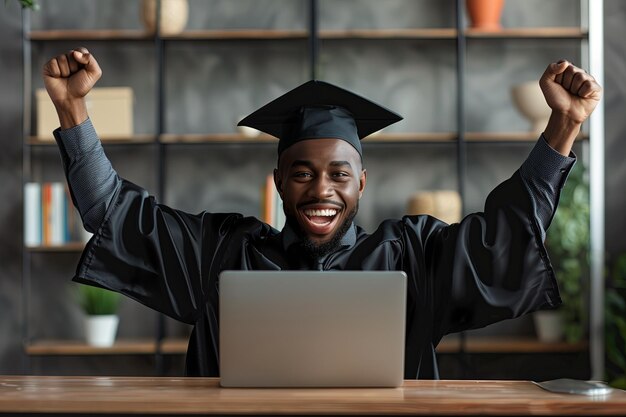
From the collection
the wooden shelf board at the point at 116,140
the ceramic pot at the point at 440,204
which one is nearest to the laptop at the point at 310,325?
the ceramic pot at the point at 440,204

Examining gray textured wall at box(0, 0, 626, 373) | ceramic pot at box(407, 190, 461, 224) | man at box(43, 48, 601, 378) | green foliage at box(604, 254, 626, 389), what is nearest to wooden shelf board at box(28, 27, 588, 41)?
gray textured wall at box(0, 0, 626, 373)

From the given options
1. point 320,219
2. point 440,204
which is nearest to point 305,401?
point 320,219

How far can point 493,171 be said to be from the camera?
4.61m

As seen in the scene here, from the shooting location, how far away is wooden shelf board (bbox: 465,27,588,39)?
14.3ft

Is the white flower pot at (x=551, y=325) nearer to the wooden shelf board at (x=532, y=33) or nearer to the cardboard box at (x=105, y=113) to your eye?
the wooden shelf board at (x=532, y=33)

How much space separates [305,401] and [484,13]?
3.23m

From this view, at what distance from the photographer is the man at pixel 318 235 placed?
222 centimetres

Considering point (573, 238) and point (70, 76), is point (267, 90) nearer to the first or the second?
point (573, 238)

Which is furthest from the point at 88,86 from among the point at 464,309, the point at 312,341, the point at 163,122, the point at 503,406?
the point at 163,122

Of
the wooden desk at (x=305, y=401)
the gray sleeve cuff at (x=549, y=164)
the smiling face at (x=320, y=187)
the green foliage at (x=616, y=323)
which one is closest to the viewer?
the wooden desk at (x=305, y=401)

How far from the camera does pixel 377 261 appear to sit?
2393 mm

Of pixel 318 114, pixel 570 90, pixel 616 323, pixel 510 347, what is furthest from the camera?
pixel 510 347

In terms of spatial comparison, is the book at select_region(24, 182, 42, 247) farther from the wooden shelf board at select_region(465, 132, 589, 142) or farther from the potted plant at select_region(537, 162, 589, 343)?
the potted plant at select_region(537, 162, 589, 343)

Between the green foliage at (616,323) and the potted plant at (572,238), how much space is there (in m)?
0.11
